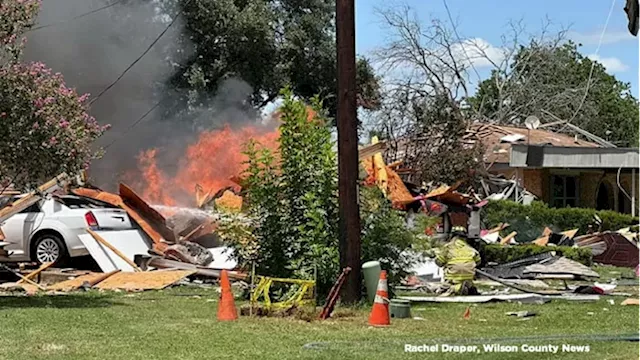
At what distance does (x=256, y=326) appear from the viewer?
999cm

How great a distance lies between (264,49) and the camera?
3122 centimetres

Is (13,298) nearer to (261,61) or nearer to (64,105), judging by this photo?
(64,105)

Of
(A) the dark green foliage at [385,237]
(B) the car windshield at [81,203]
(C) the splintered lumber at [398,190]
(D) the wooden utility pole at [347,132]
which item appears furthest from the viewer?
(C) the splintered lumber at [398,190]

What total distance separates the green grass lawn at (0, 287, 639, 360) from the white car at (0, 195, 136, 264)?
4.93m

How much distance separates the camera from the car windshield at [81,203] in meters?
18.7

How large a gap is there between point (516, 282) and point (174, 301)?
6.39 m

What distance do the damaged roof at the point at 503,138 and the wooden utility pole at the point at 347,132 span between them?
19007 millimetres

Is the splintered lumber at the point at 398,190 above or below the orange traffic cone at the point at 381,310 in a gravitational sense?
above

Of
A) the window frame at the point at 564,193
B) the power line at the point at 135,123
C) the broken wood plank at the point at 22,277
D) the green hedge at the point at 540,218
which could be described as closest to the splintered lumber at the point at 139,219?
the broken wood plank at the point at 22,277

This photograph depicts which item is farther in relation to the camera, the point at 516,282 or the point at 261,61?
the point at 261,61

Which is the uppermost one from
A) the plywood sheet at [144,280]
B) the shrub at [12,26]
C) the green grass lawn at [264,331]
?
the shrub at [12,26]

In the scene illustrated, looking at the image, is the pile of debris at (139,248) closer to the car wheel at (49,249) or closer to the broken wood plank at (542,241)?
the car wheel at (49,249)

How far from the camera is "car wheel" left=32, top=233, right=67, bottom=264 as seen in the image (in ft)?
59.7

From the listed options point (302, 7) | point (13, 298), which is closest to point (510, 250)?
point (13, 298)
